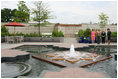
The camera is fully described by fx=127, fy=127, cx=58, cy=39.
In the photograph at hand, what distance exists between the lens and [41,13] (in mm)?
16531

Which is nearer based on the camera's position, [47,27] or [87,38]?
[87,38]

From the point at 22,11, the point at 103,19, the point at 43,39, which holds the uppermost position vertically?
the point at 22,11

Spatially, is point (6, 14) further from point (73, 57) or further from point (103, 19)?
point (73, 57)

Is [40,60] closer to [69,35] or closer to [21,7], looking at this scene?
[69,35]

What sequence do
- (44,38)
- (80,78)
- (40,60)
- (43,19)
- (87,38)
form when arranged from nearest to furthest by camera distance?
1. (80,78)
2. (40,60)
3. (87,38)
4. (44,38)
5. (43,19)

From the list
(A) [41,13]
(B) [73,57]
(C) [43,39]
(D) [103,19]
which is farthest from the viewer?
(D) [103,19]

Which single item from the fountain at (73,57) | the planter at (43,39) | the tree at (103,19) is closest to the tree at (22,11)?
the planter at (43,39)

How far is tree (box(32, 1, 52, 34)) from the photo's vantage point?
16.3m

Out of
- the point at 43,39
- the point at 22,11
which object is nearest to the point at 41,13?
the point at 43,39

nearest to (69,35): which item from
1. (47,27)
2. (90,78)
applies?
(47,27)

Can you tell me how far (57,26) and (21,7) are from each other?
354 inches

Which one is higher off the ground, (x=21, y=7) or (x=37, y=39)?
(x=21, y=7)

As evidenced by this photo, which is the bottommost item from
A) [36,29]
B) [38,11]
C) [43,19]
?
[36,29]

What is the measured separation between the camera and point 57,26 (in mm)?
19297
